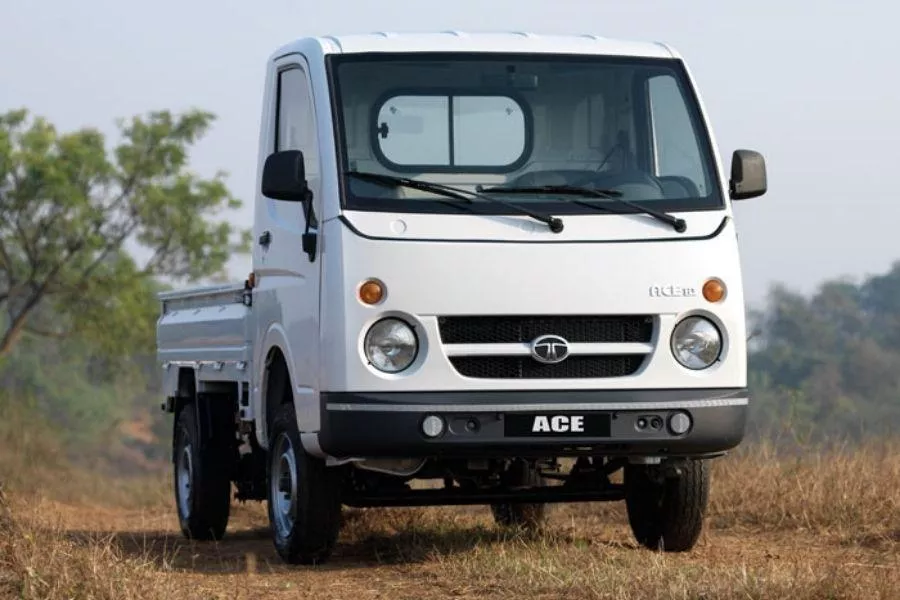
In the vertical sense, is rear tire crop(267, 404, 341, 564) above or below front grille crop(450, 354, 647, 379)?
below

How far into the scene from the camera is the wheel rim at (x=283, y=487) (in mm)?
9430

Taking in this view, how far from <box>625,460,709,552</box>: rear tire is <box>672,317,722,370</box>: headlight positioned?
36.0 inches

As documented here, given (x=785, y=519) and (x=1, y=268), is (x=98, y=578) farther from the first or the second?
(x=1, y=268)

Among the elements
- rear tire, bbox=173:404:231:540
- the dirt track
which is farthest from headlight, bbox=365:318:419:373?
rear tire, bbox=173:404:231:540

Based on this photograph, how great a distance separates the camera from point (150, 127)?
152ft

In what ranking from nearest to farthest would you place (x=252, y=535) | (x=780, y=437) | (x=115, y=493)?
(x=252, y=535)
(x=780, y=437)
(x=115, y=493)

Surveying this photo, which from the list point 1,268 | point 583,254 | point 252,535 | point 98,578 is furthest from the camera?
point 1,268

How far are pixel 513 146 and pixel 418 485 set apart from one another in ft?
21.3

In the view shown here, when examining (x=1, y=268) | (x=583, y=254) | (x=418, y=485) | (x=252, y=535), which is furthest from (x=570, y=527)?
(x=1, y=268)

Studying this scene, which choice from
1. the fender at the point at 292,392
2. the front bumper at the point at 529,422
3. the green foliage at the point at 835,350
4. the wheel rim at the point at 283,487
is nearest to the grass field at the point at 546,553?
the wheel rim at the point at 283,487

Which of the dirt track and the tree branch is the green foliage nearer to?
the tree branch

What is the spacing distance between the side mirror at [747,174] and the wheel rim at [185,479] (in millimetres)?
4329

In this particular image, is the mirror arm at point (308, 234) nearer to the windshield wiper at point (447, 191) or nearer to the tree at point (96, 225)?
the windshield wiper at point (447, 191)

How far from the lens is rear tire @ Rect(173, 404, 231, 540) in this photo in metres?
11.8
